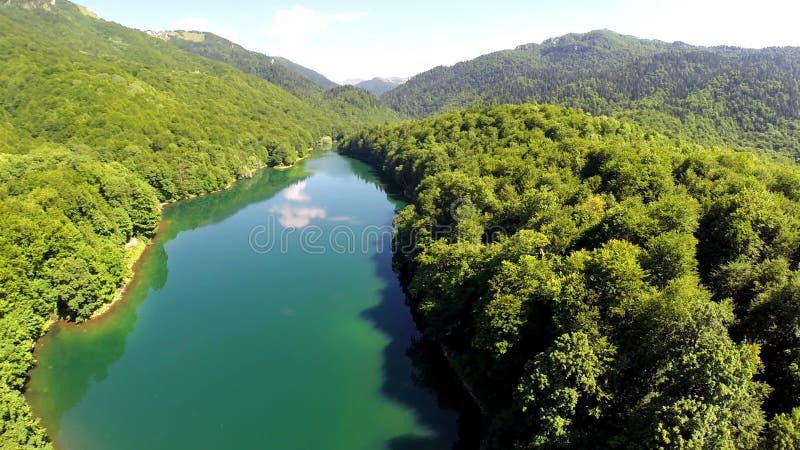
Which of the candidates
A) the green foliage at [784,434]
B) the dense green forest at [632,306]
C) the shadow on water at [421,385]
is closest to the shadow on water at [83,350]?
the shadow on water at [421,385]

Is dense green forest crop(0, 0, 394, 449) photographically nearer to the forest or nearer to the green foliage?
the forest

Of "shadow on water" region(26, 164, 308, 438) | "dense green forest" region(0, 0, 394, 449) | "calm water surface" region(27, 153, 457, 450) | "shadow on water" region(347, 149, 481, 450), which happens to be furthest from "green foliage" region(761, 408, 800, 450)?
"shadow on water" region(26, 164, 308, 438)

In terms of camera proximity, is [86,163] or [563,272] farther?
[86,163]

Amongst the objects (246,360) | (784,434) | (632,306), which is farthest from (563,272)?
(246,360)

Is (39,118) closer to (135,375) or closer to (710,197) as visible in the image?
(135,375)

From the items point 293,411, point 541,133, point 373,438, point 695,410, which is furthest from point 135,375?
point 541,133

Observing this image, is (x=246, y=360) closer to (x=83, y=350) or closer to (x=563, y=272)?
(x=83, y=350)
